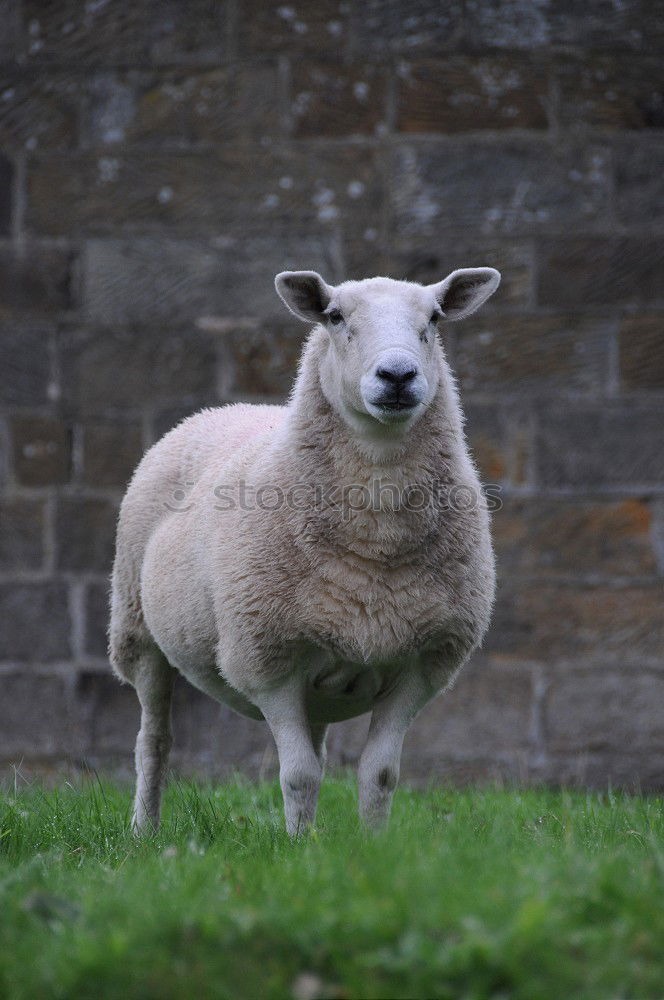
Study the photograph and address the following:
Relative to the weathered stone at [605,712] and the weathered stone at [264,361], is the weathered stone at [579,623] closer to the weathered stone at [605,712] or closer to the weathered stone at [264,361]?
the weathered stone at [605,712]

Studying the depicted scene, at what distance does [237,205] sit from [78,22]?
1188 millimetres

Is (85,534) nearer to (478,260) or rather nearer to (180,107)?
(180,107)

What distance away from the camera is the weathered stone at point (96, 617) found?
19.3ft

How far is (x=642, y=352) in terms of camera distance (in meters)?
5.81

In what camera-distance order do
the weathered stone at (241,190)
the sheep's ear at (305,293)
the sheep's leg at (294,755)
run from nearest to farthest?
the sheep's leg at (294,755), the sheep's ear at (305,293), the weathered stone at (241,190)

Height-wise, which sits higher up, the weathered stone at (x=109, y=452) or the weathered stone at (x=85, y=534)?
the weathered stone at (x=109, y=452)

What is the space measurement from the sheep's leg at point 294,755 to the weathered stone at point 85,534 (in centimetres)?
270

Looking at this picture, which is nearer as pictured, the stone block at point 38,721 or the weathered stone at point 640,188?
the weathered stone at point 640,188

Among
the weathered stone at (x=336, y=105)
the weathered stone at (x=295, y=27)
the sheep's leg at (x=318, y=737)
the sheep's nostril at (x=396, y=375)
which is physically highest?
the weathered stone at (x=295, y=27)

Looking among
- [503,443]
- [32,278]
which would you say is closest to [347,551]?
[503,443]

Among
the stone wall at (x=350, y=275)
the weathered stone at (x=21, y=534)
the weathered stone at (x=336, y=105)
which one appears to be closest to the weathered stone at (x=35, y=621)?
the stone wall at (x=350, y=275)

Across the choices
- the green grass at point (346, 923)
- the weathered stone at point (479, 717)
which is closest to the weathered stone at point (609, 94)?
the weathered stone at point (479, 717)

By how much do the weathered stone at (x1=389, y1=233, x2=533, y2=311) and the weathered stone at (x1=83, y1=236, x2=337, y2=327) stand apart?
48cm

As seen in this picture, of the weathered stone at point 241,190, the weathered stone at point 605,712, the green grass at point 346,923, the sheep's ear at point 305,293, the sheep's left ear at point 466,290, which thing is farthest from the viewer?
the weathered stone at point 241,190
